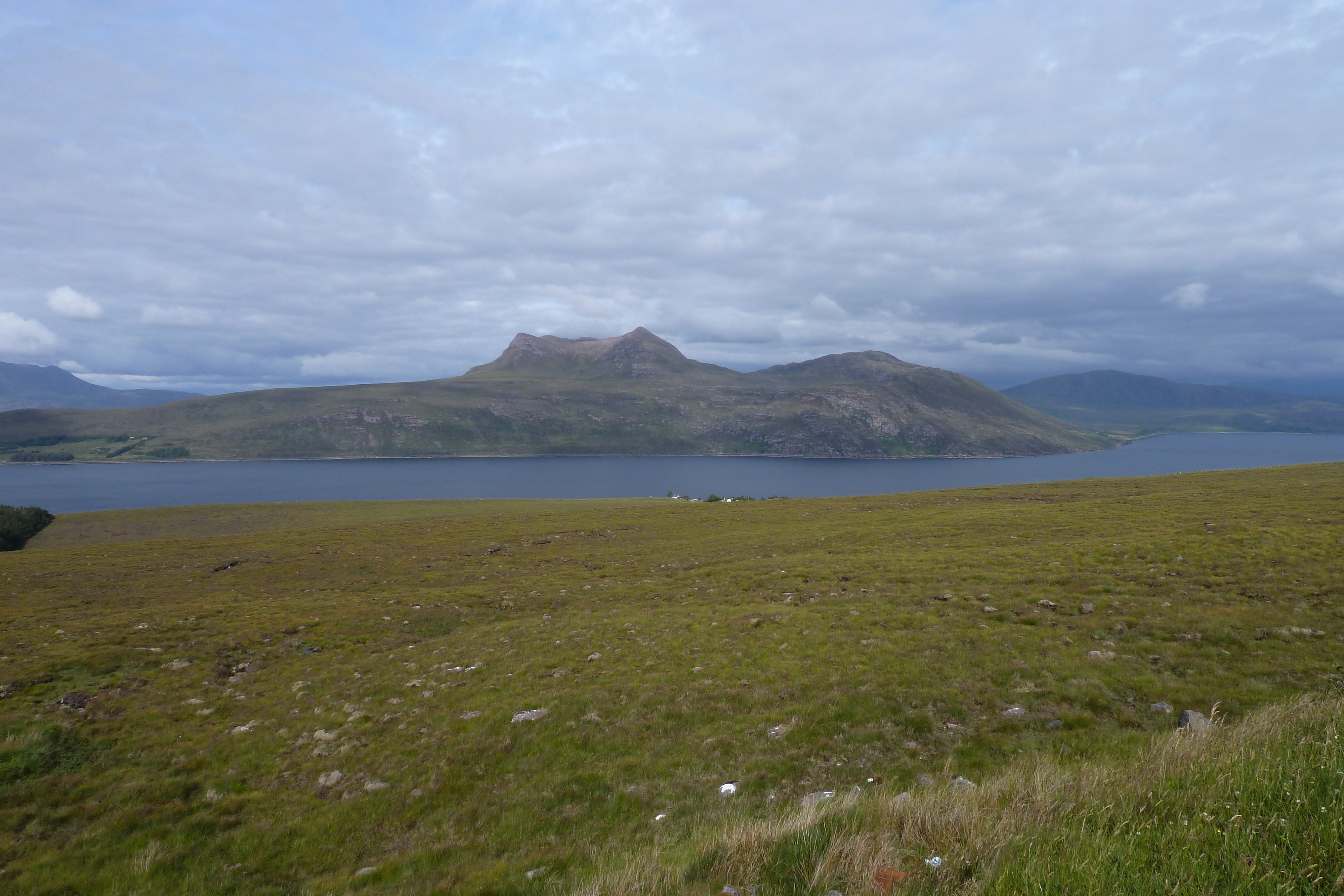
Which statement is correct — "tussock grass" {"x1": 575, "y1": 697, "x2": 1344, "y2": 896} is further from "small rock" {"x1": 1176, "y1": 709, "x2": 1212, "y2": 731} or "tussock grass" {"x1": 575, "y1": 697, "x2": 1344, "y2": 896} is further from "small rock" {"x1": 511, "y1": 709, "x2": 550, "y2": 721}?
"small rock" {"x1": 511, "y1": 709, "x2": 550, "y2": 721}

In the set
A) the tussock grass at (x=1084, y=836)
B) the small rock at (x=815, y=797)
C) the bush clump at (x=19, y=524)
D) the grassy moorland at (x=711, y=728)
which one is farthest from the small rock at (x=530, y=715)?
the bush clump at (x=19, y=524)

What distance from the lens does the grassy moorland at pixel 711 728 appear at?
646 cm

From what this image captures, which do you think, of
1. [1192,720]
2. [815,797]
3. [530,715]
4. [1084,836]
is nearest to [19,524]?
[530,715]

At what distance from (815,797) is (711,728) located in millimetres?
4332

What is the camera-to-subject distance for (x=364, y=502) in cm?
10550

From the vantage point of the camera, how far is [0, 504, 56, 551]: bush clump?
71.1m

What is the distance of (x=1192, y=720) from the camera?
1135cm

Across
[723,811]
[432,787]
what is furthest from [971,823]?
[432,787]

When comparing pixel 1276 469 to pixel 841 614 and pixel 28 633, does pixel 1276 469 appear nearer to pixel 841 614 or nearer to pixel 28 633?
pixel 841 614

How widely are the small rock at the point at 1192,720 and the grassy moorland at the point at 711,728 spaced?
256 millimetres

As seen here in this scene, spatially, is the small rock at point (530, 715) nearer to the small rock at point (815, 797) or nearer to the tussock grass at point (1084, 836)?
the small rock at point (815, 797)

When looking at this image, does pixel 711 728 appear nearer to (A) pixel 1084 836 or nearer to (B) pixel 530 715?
(B) pixel 530 715

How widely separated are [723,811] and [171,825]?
11106 millimetres

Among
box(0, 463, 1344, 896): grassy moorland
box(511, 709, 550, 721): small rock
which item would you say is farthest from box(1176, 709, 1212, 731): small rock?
box(511, 709, 550, 721): small rock
